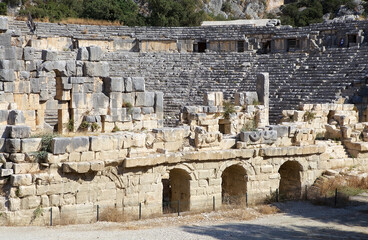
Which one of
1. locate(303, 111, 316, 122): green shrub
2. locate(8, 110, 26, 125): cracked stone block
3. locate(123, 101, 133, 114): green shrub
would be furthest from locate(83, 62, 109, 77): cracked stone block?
locate(303, 111, 316, 122): green shrub

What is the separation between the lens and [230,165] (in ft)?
54.7

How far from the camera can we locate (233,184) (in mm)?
17484

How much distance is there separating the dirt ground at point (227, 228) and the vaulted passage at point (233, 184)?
1242 mm

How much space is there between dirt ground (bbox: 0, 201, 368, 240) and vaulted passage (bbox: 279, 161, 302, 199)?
1975mm

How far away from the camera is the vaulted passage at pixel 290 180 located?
17.7m

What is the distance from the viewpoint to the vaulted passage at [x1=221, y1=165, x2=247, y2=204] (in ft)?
55.2

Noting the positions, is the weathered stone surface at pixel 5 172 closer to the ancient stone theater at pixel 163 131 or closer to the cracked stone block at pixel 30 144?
the ancient stone theater at pixel 163 131

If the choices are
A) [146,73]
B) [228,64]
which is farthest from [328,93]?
[146,73]

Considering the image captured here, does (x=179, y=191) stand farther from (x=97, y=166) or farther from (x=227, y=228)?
(x=227, y=228)

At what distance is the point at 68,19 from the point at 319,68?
1517cm

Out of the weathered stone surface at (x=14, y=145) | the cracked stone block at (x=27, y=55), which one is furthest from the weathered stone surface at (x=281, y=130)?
the cracked stone block at (x=27, y=55)

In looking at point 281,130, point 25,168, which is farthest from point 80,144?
point 281,130

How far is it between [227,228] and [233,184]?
3740mm

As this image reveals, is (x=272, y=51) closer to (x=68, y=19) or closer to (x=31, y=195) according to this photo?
(x=68, y=19)
